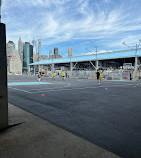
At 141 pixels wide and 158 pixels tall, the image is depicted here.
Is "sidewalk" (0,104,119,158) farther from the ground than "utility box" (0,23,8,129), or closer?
closer

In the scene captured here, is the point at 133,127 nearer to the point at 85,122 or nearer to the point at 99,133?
the point at 99,133

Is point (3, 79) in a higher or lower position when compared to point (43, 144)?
higher

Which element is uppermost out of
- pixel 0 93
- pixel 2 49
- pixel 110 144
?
pixel 2 49

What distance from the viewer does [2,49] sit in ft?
11.0

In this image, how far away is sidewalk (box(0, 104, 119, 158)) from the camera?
7.77ft

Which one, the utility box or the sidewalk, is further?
the utility box

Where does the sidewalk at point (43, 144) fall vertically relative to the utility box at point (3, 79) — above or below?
below

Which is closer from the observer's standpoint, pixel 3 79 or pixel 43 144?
pixel 43 144

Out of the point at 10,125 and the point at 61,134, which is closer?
the point at 61,134

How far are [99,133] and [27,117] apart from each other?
2214mm

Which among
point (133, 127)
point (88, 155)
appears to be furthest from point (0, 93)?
point (133, 127)

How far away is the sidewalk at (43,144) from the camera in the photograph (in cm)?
237

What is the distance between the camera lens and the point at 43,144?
2.69 metres

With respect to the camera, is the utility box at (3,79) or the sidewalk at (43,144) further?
the utility box at (3,79)
